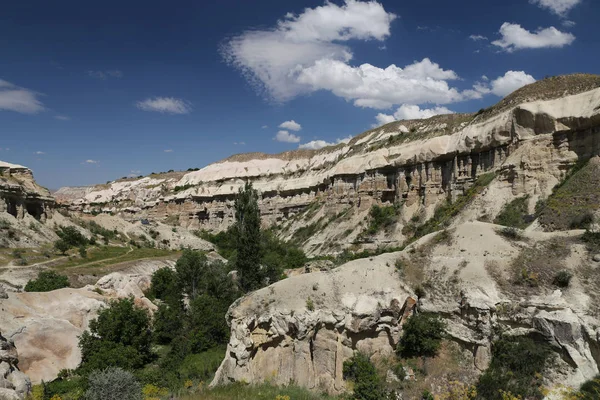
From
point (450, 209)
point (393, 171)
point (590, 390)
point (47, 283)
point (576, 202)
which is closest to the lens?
point (590, 390)

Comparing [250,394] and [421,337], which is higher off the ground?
[421,337]

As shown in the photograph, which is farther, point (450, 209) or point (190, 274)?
point (450, 209)

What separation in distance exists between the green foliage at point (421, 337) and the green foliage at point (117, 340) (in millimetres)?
11923

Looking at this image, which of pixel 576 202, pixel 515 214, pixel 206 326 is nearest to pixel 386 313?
pixel 206 326

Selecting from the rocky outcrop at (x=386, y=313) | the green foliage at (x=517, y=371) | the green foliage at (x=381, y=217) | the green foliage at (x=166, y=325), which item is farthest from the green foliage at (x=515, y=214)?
the green foliage at (x=166, y=325)

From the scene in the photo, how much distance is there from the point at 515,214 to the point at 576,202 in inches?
207

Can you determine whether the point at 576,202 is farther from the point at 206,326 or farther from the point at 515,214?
the point at 206,326

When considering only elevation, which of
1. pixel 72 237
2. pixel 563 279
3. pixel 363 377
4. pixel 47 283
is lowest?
pixel 363 377

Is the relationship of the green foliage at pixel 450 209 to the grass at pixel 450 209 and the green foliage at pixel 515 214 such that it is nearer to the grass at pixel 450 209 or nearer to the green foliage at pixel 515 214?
the grass at pixel 450 209

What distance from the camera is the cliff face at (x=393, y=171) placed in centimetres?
3095

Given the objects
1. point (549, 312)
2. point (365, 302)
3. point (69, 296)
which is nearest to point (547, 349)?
point (549, 312)

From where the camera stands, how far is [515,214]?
29.6 meters

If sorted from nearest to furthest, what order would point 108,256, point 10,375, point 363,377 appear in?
point 10,375 < point 363,377 < point 108,256

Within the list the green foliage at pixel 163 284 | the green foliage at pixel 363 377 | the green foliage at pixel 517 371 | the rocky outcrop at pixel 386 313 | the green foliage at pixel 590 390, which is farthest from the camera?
the green foliage at pixel 163 284
